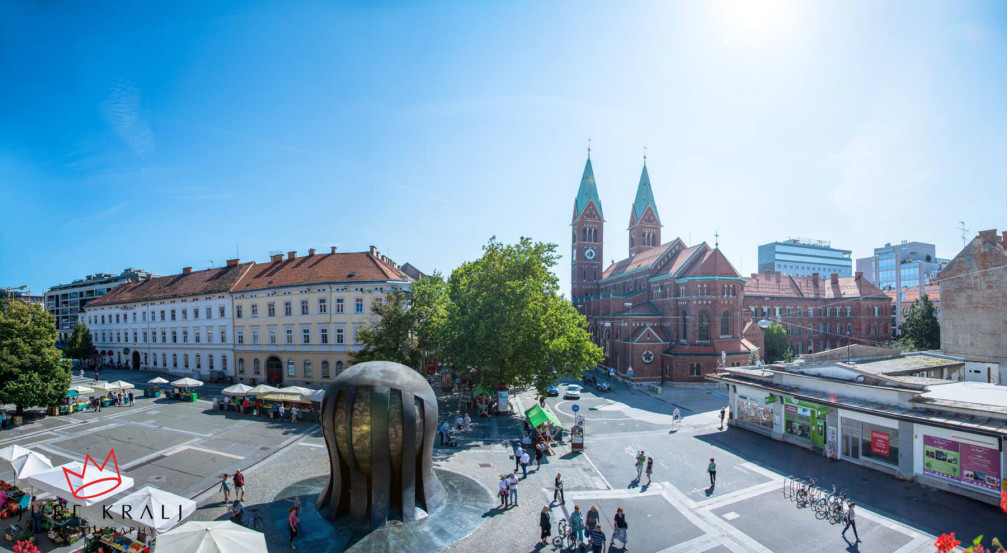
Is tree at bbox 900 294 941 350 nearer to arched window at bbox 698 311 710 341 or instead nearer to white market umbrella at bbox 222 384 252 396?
arched window at bbox 698 311 710 341

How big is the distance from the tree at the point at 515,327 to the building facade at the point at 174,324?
2743 centimetres

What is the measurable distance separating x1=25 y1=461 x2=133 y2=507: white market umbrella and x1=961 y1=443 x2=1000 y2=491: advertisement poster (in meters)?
30.6

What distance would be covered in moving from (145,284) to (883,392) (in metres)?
72.9

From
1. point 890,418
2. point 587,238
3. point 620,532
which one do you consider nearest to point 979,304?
point 890,418

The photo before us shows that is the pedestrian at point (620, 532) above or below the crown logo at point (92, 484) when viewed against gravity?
below

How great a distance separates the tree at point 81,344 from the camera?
57.2m

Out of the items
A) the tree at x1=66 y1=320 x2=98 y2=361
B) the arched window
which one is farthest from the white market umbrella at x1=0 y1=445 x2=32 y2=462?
the arched window

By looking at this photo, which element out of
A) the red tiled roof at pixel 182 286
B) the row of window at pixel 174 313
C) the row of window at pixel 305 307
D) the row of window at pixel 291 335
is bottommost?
the row of window at pixel 291 335

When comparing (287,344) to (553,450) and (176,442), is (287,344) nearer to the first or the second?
(176,442)

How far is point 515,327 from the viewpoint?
30719mm

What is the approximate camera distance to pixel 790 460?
899 inches

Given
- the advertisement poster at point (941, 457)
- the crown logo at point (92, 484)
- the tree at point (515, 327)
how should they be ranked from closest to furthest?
the crown logo at point (92, 484) → the advertisement poster at point (941, 457) → the tree at point (515, 327)

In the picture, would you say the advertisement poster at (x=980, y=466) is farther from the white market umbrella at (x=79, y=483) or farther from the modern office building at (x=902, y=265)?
the modern office building at (x=902, y=265)

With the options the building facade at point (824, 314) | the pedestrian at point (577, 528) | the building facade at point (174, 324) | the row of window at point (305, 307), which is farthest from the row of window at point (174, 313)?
the building facade at point (824, 314)
